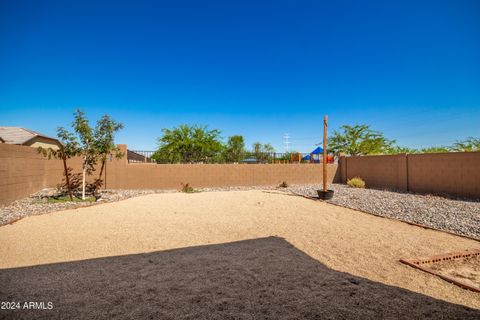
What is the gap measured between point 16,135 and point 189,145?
14.5 m

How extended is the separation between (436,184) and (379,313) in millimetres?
10942

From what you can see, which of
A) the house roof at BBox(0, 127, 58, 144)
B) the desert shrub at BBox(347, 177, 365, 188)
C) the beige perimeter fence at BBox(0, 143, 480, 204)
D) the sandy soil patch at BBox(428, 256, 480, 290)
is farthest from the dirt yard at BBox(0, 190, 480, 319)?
the house roof at BBox(0, 127, 58, 144)

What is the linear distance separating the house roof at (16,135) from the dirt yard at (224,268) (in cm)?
1629

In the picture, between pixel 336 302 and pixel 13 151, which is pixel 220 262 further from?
pixel 13 151

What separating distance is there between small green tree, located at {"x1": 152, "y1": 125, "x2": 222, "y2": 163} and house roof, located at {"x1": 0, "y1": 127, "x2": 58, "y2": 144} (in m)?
11.1

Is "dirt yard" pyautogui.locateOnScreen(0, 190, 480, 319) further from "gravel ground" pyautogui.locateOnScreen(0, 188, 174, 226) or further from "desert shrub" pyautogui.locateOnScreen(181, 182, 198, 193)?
"desert shrub" pyautogui.locateOnScreen(181, 182, 198, 193)

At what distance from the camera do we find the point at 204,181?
13430 mm

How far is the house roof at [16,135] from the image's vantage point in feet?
59.4

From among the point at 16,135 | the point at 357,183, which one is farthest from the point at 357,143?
the point at 16,135

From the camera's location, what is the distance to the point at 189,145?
15.0 meters

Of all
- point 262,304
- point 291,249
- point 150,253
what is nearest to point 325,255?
point 291,249

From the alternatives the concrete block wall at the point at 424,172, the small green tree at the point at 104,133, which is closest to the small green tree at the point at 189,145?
the small green tree at the point at 104,133

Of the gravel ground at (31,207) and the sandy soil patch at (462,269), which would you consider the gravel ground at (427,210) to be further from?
the gravel ground at (31,207)

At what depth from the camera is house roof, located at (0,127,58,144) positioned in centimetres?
1809
